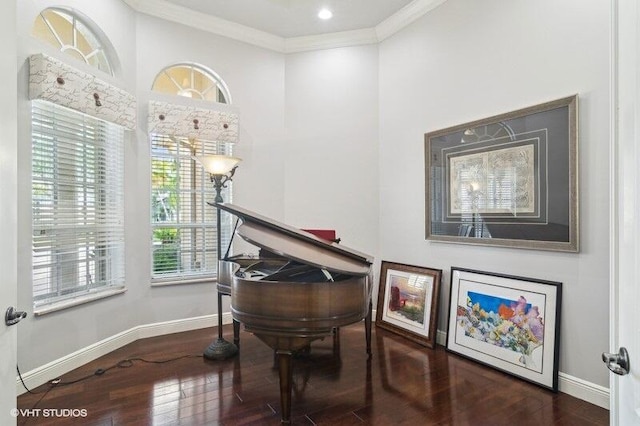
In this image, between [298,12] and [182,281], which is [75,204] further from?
[298,12]

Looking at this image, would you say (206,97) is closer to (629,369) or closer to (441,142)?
(441,142)

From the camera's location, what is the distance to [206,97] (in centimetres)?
412

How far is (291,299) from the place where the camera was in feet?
6.60

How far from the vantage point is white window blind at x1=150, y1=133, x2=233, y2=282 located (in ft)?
12.5

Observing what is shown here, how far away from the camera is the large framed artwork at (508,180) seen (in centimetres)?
249

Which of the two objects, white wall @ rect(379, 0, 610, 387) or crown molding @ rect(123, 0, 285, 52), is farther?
crown molding @ rect(123, 0, 285, 52)

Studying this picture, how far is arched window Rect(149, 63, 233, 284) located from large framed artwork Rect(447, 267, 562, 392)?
106 inches

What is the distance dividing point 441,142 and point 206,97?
2.71 metres

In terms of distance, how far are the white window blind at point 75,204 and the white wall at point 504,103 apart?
2861 mm

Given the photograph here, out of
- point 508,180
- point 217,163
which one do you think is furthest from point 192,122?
point 508,180

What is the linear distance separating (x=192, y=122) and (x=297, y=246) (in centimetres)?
237

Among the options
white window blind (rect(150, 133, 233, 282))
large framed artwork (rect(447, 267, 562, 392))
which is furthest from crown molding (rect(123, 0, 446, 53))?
large framed artwork (rect(447, 267, 562, 392))

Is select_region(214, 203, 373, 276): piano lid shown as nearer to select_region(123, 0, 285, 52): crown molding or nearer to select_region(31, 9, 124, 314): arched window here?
select_region(31, 9, 124, 314): arched window

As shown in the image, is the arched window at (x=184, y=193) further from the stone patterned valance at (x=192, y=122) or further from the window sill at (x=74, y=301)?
the window sill at (x=74, y=301)
